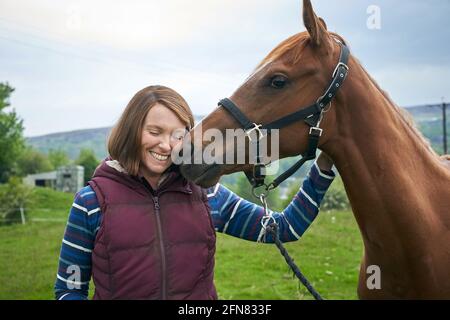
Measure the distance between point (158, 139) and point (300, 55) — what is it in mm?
1080

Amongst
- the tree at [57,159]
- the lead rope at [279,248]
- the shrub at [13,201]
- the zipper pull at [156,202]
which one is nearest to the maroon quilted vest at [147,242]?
the zipper pull at [156,202]

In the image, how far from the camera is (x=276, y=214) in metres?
3.13

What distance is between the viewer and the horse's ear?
2625 mm

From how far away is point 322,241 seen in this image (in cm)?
1216

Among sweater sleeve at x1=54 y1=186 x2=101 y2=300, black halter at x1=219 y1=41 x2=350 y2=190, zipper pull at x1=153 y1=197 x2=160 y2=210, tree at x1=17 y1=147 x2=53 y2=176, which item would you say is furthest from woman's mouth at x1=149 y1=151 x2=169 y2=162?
tree at x1=17 y1=147 x2=53 y2=176

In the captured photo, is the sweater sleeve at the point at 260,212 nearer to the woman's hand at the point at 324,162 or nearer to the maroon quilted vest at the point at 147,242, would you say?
the woman's hand at the point at 324,162

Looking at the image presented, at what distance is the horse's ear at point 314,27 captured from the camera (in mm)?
2625

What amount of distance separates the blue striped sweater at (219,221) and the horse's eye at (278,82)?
2.15 ft

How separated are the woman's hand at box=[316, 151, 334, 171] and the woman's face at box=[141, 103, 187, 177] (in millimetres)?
1086

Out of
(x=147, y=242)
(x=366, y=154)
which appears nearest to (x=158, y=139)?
(x=147, y=242)

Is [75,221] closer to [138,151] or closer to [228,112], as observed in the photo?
[138,151]

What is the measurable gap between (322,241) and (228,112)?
1013cm

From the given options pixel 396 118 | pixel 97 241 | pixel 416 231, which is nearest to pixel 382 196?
pixel 416 231

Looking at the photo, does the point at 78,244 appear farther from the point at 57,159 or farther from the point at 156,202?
the point at 57,159
